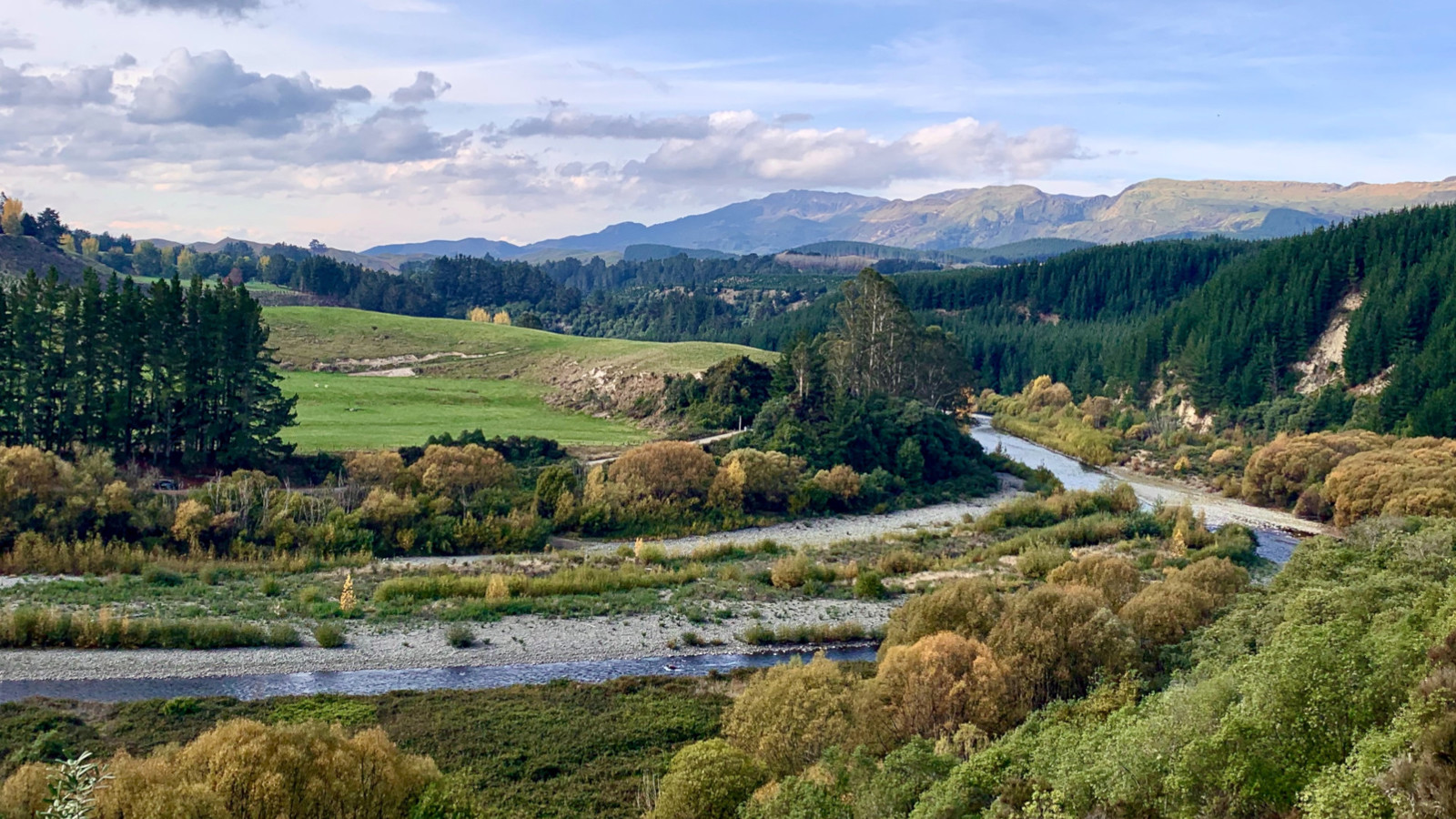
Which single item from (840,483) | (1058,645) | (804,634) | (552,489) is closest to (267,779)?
(1058,645)

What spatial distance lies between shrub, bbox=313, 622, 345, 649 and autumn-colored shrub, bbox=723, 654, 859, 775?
1560cm

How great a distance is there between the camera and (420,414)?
76188 millimetres

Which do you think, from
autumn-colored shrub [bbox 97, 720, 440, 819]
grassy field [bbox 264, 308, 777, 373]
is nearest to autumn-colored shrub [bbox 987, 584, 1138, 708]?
autumn-colored shrub [bbox 97, 720, 440, 819]

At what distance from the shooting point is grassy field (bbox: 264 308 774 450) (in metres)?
70.9

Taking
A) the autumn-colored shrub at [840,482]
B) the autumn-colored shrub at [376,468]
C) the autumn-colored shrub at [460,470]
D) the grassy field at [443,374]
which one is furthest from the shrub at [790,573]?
the grassy field at [443,374]

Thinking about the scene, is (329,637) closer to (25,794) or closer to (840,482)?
(25,794)

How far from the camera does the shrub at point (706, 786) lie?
2075 centimetres

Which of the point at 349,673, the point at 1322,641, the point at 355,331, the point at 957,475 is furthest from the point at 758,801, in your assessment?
the point at 355,331

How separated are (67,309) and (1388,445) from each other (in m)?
77.3

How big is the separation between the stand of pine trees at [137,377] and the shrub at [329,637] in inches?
911

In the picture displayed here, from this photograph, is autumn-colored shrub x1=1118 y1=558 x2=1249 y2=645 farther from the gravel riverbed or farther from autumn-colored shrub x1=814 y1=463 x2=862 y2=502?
autumn-colored shrub x1=814 y1=463 x2=862 y2=502

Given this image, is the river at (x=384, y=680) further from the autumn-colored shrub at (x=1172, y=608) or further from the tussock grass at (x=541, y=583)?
the autumn-colored shrub at (x=1172, y=608)

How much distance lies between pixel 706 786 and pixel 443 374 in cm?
8158

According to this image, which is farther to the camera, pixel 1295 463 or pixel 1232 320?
pixel 1232 320
